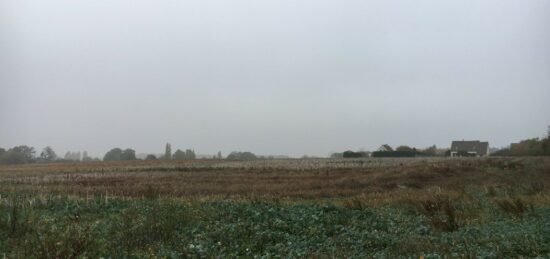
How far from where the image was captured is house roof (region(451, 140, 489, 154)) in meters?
118

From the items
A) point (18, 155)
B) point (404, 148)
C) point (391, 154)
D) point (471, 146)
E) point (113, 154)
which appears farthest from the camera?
point (471, 146)

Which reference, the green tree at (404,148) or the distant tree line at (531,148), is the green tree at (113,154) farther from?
the distant tree line at (531,148)

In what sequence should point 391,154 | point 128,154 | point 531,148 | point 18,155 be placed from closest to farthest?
point 531,148, point 18,155, point 391,154, point 128,154

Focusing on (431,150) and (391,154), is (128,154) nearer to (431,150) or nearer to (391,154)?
(391,154)

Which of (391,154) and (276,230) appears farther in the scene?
(391,154)

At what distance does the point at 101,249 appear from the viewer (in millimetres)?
7488

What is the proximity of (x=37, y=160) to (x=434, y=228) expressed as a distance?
102 m

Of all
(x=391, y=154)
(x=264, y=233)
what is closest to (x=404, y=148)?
(x=391, y=154)

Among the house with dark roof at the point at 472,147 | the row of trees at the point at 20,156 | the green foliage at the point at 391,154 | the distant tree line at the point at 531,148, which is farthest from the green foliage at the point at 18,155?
the house with dark roof at the point at 472,147

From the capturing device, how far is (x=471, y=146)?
119000 mm

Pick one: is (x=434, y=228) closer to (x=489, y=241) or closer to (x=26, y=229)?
(x=489, y=241)

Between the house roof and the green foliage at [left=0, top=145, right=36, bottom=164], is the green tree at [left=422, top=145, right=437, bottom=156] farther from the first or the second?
the green foliage at [left=0, top=145, right=36, bottom=164]

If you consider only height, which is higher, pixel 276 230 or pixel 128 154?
pixel 128 154

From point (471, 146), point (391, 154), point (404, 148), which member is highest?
point (471, 146)
